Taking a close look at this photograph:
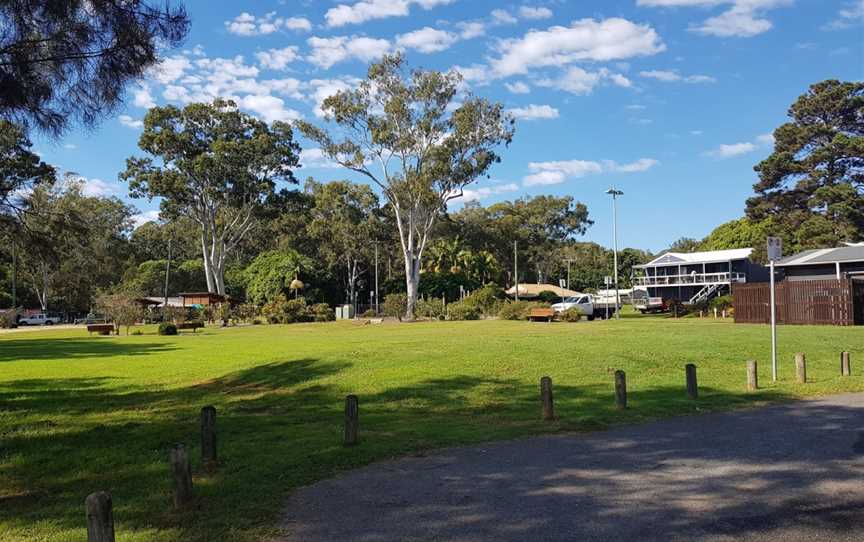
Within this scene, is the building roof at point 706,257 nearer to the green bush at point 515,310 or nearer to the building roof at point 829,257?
the building roof at point 829,257

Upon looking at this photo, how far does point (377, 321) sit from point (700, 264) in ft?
103

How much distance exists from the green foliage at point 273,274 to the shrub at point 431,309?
52.3ft

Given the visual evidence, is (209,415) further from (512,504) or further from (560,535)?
(560,535)

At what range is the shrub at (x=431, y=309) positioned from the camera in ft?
Result: 166

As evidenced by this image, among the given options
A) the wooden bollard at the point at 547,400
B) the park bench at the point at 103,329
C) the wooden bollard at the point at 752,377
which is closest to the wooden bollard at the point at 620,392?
the wooden bollard at the point at 547,400

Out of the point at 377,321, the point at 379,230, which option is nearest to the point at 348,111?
the point at 377,321

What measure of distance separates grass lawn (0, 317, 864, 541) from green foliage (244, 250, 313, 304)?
1522 inches

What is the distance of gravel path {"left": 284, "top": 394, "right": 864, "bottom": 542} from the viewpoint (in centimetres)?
554

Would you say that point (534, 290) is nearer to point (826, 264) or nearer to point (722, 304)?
point (722, 304)

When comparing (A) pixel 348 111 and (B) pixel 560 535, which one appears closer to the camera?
(B) pixel 560 535

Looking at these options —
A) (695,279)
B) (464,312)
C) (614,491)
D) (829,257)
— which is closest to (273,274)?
(464,312)

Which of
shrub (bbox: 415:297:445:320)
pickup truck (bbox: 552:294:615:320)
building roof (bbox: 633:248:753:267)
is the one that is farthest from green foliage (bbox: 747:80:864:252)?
shrub (bbox: 415:297:445:320)

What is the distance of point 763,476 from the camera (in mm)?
7008

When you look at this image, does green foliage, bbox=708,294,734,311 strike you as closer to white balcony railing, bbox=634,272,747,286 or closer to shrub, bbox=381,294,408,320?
white balcony railing, bbox=634,272,747,286
